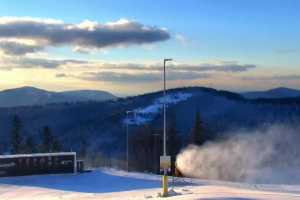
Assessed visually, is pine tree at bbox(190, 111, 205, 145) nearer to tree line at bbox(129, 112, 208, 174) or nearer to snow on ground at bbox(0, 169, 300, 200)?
tree line at bbox(129, 112, 208, 174)

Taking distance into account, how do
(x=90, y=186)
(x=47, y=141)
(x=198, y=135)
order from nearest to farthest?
(x=90, y=186)
(x=198, y=135)
(x=47, y=141)

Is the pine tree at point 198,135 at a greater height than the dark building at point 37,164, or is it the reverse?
the pine tree at point 198,135

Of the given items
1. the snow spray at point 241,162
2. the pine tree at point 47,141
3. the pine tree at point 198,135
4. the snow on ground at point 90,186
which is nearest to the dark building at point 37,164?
the snow on ground at point 90,186

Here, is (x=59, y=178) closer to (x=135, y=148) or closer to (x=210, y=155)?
Answer: (x=210, y=155)

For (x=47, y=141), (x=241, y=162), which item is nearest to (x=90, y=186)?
(x=241, y=162)

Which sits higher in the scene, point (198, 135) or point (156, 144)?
point (198, 135)

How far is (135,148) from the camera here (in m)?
113

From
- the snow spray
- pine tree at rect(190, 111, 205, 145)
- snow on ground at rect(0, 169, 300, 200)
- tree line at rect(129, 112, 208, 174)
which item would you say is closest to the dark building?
snow on ground at rect(0, 169, 300, 200)

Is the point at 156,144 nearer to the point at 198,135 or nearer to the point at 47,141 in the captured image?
the point at 198,135

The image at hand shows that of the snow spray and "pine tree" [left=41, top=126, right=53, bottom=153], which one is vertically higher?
"pine tree" [left=41, top=126, right=53, bottom=153]

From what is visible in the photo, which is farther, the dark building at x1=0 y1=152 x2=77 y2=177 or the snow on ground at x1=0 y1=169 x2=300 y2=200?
the dark building at x1=0 y1=152 x2=77 y2=177

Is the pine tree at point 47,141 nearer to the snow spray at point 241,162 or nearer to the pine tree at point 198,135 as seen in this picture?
the snow spray at point 241,162

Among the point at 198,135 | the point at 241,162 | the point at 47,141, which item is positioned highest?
the point at 198,135

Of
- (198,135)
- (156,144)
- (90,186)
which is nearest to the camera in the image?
(90,186)
